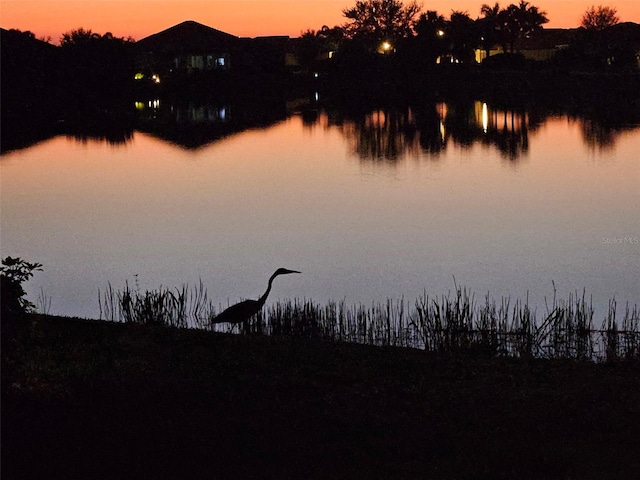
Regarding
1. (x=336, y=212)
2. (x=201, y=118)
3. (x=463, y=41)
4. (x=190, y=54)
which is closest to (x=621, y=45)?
(x=463, y=41)

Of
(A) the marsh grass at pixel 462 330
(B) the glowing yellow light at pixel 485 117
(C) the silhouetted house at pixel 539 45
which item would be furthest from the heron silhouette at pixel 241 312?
(C) the silhouetted house at pixel 539 45

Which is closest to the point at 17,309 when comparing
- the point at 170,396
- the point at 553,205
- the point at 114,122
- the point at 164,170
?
the point at 170,396

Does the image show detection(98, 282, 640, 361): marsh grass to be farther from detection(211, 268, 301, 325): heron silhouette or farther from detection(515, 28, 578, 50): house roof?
detection(515, 28, 578, 50): house roof

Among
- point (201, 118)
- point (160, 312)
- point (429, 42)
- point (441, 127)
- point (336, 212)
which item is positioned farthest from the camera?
point (429, 42)

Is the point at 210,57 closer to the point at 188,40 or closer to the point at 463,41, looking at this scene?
the point at 188,40

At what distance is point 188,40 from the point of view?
111500mm

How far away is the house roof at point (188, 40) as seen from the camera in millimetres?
106812

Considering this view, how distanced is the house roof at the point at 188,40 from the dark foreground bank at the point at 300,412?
3804 inches

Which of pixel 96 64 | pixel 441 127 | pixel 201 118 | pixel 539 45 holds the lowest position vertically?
pixel 441 127

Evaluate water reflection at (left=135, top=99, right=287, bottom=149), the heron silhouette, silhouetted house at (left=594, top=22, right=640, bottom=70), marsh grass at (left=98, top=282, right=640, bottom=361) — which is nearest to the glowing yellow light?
water reflection at (left=135, top=99, right=287, bottom=149)

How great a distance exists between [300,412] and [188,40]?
348ft

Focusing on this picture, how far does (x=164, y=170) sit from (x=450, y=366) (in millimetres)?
31327

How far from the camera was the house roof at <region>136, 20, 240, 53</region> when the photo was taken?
4205 inches

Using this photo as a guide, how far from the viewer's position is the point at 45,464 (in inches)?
299
